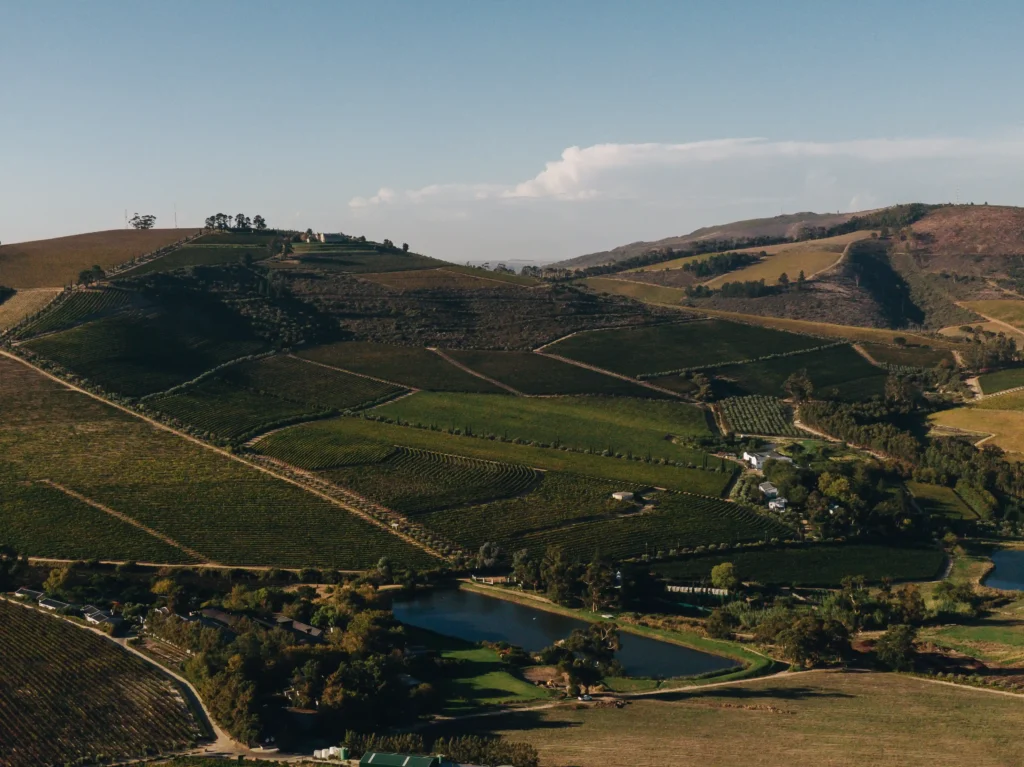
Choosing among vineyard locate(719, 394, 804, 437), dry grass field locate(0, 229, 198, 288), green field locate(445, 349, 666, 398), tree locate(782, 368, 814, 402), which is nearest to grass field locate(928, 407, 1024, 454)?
tree locate(782, 368, 814, 402)

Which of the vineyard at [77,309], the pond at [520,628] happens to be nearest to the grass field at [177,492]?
the pond at [520,628]

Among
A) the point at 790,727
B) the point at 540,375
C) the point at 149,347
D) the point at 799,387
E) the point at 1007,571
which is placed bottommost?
the point at 1007,571

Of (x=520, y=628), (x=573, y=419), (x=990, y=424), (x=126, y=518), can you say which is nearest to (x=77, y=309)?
(x=126, y=518)

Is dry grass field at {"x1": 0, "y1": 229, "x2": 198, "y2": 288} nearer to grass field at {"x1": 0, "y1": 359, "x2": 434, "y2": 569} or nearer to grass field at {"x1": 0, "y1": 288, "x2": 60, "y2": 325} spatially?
grass field at {"x1": 0, "y1": 288, "x2": 60, "y2": 325}

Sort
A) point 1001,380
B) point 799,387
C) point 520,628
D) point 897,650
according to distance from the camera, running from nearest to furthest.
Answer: point 897,650 → point 520,628 → point 799,387 → point 1001,380

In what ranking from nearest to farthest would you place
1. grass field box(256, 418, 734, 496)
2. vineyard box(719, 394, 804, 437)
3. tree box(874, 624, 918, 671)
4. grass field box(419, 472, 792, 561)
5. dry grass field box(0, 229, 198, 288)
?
tree box(874, 624, 918, 671)
grass field box(419, 472, 792, 561)
grass field box(256, 418, 734, 496)
vineyard box(719, 394, 804, 437)
dry grass field box(0, 229, 198, 288)

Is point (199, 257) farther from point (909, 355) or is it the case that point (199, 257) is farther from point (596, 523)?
point (909, 355)

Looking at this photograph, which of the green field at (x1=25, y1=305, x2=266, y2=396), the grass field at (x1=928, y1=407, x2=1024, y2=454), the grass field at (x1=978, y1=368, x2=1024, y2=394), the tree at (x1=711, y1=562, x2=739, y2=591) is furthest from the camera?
the grass field at (x1=978, y1=368, x2=1024, y2=394)
